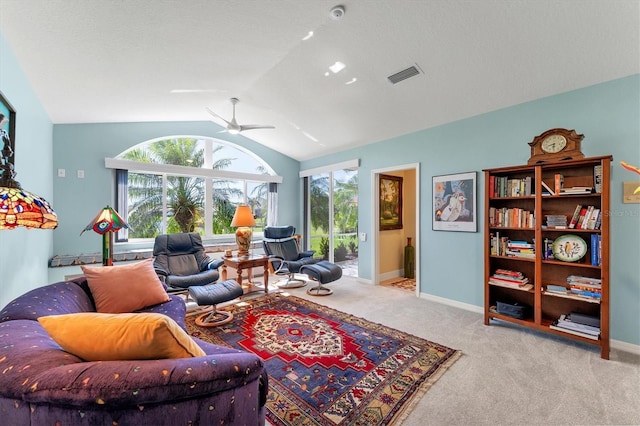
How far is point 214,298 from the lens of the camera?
3016mm

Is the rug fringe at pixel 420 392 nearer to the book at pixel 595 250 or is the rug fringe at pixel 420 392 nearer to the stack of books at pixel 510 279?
the stack of books at pixel 510 279

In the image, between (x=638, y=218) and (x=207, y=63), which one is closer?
(x=638, y=218)

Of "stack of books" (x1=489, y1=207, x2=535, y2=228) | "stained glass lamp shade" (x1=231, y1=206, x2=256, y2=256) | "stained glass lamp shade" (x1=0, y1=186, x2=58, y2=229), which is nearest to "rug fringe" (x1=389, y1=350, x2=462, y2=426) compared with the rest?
"stack of books" (x1=489, y1=207, x2=535, y2=228)

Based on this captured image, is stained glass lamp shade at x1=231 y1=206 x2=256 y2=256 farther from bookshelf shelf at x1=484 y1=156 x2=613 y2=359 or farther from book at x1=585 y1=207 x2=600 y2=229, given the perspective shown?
book at x1=585 y1=207 x2=600 y2=229

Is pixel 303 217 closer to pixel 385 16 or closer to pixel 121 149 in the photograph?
pixel 121 149

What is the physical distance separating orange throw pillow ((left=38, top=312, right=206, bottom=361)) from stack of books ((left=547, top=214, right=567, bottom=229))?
3274 millimetres

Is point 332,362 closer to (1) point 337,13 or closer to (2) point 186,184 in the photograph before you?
(1) point 337,13

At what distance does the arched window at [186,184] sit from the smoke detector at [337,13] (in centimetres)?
382

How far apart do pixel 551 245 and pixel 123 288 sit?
3.92 meters

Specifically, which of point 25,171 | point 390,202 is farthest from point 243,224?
point 390,202

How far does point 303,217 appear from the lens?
21.7 ft

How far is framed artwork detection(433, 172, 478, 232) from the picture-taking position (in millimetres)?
3650

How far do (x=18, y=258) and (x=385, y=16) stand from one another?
3.86 meters

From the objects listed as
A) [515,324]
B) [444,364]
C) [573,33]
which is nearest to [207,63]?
[573,33]
